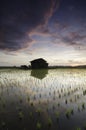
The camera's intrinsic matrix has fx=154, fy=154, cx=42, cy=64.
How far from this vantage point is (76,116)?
808 cm

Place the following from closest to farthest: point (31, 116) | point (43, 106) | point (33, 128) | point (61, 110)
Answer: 1. point (33, 128)
2. point (31, 116)
3. point (61, 110)
4. point (43, 106)

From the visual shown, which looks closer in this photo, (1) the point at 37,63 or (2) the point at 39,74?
(2) the point at 39,74

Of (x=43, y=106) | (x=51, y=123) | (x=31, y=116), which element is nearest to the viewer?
(x=51, y=123)

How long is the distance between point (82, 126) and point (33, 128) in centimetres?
218

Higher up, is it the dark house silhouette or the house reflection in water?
the dark house silhouette

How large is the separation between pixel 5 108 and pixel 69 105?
13.5 ft

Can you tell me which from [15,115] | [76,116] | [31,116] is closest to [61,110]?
[76,116]

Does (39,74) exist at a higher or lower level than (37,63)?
A: lower

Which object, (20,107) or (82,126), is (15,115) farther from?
(82,126)

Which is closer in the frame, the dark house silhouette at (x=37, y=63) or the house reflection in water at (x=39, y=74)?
the house reflection in water at (x=39, y=74)

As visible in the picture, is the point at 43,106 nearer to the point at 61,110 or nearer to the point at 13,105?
the point at 61,110

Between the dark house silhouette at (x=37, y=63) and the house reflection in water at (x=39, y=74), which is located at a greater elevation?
the dark house silhouette at (x=37, y=63)

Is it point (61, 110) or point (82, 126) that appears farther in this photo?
point (61, 110)

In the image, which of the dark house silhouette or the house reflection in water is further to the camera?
the dark house silhouette
